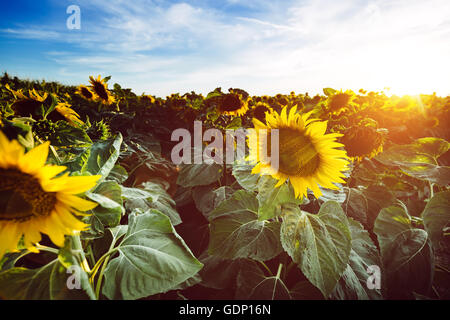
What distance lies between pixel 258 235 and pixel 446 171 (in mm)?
1007

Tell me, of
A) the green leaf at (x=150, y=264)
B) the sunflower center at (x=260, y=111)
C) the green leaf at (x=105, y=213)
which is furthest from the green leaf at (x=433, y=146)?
the sunflower center at (x=260, y=111)

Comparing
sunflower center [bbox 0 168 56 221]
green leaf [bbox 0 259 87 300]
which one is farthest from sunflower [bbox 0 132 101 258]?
green leaf [bbox 0 259 87 300]

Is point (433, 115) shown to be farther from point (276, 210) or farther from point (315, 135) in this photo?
point (276, 210)

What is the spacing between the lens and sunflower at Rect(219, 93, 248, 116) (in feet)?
9.57

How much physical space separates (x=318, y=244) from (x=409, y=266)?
468 millimetres

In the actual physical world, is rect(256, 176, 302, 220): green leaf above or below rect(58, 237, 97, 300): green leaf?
above

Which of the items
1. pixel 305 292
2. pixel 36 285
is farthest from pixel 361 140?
pixel 36 285

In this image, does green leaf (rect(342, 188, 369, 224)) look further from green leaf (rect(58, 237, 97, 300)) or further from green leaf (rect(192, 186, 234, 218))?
green leaf (rect(58, 237, 97, 300))

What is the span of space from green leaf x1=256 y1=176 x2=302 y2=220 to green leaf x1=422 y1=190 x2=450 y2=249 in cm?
60

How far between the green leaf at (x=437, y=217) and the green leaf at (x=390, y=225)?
11cm

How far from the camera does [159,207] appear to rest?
4.54ft
